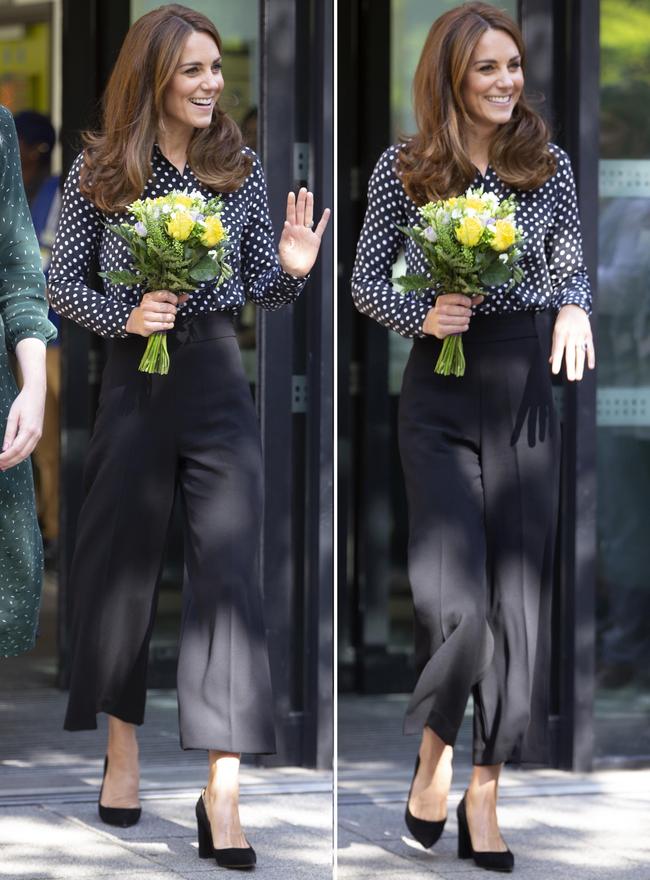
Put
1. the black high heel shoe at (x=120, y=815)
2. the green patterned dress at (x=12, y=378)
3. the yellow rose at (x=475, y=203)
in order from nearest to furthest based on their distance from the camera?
the green patterned dress at (x=12, y=378) < the yellow rose at (x=475, y=203) < the black high heel shoe at (x=120, y=815)

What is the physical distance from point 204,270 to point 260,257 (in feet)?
1.63

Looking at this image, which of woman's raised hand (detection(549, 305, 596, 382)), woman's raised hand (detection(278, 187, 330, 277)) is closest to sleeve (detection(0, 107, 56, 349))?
woman's raised hand (detection(278, 187, 330, 277))

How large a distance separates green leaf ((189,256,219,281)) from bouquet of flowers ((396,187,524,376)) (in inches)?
21.0

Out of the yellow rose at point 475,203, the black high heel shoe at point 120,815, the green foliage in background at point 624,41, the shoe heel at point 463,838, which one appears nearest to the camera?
the yellow rose at point 475,203

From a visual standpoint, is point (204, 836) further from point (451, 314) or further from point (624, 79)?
point (624, 79)

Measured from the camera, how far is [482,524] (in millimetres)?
4723

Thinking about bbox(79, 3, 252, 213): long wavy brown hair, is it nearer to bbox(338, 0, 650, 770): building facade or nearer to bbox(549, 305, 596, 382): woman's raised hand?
bbox(549, 305, 596, 382): woman's raised hand

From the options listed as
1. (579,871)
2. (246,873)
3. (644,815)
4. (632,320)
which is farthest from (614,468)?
(246,873)

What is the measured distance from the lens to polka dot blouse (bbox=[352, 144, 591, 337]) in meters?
4.75

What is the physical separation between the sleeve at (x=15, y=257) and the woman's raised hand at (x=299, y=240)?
0.97 meters

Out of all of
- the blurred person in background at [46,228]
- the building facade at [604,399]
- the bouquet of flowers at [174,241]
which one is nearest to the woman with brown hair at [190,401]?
the bouquet of flowers at [174,241]

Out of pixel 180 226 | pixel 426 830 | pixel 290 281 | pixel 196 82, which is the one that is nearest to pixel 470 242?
pixel 290 281

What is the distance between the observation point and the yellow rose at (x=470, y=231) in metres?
4.36

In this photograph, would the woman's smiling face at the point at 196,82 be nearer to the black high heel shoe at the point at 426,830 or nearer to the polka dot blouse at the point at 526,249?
the polka dot blouse at the point at 526,249
